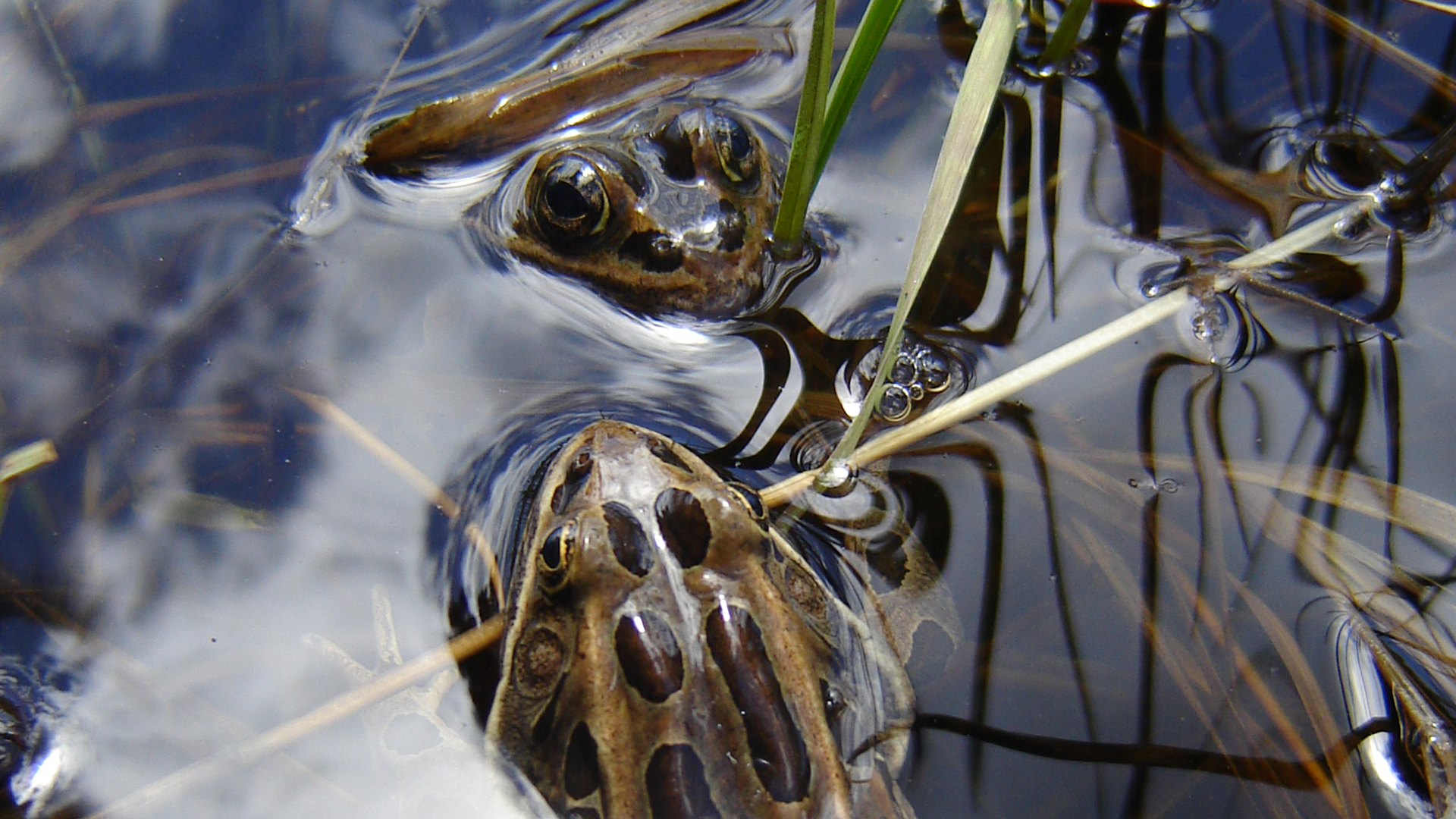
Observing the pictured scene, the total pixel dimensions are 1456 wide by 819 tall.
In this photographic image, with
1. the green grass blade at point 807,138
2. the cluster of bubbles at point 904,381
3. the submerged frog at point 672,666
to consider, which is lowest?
the submerged frog at point 672,666

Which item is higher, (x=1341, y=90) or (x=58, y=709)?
(x=1341, y=90)

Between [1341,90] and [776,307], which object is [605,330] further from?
[1341,90]

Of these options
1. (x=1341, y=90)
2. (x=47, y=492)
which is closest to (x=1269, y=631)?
(x=1341, y=90)

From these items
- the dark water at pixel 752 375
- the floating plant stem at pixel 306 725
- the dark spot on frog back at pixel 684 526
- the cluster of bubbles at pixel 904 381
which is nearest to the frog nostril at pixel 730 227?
the dark water at pixel 752 375

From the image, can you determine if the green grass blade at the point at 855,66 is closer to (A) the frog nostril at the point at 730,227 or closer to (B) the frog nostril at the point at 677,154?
(A) the frog nostril at the point at 730,227

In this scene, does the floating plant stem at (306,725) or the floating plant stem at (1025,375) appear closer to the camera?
the floating plant stem at (306,725)

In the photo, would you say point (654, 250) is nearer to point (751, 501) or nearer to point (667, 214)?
point (667, 214)
